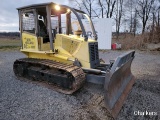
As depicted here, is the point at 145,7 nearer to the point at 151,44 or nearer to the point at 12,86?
the point at 151,44

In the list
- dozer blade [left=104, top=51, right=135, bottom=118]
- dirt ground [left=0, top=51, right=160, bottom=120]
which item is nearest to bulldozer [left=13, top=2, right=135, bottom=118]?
dozer blade [left=104, top=51, right=135, bottom=118]

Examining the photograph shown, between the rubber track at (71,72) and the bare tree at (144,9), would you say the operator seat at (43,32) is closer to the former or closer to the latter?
the rubber track at (71,72)

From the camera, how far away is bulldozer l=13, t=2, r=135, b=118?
4.88 m

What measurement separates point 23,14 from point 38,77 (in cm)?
209

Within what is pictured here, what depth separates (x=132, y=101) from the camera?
187 inches

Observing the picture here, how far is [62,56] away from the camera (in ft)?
18.5

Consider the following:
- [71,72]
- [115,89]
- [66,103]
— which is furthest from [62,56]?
[115,89]

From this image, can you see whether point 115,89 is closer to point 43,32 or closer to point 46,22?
point 43,32

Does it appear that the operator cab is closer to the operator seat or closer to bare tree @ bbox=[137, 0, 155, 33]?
the operator seat

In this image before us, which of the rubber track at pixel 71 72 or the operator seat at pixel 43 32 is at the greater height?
the operator seat at pixel 43 32

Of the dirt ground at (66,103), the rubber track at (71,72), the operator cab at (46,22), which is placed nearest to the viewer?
the dirt ground at (66,103)

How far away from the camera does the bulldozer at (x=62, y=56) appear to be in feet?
16.0

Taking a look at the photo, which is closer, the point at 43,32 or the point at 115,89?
the point at 115,89

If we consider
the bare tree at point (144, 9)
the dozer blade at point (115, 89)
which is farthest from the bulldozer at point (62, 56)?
→ the bare tree at point (144, 9)
